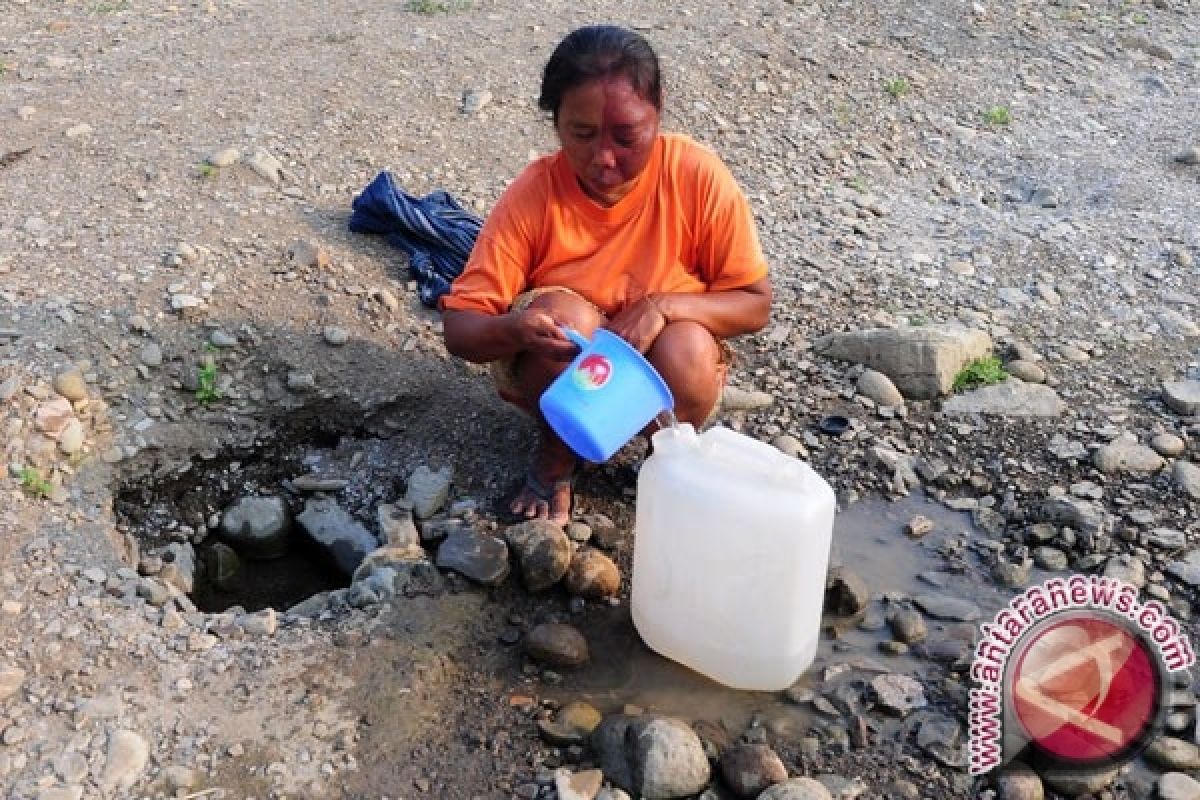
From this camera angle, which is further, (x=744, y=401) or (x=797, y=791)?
(x=744, y=401)

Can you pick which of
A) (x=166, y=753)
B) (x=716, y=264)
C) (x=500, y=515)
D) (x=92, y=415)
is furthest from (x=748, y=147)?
(x=166, y=753)

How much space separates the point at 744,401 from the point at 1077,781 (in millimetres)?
1388

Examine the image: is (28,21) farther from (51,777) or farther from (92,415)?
(51,777)

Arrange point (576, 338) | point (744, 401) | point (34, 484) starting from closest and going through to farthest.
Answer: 1. point (576, 338)
2. point (34, 484)
3. point (744, 401)

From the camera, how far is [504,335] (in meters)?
2.58

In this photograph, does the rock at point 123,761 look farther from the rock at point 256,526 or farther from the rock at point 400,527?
the rock at point 256,526

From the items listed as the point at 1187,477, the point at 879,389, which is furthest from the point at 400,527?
the point at 1187,477

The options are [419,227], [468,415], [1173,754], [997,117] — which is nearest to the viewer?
[1173,754]

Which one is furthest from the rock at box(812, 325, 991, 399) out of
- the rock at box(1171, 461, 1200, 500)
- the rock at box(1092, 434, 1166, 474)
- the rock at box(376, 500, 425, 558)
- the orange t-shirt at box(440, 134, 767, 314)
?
the rock at box(376, 500, 425, 558)

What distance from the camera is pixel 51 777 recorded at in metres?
2.11

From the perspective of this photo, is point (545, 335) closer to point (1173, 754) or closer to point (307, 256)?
point (307, 256)

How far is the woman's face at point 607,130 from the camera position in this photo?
2418mm

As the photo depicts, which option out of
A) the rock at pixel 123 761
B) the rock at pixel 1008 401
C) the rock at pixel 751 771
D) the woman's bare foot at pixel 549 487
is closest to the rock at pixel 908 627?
the rock at pixel 751 771

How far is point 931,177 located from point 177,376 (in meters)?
2.88
